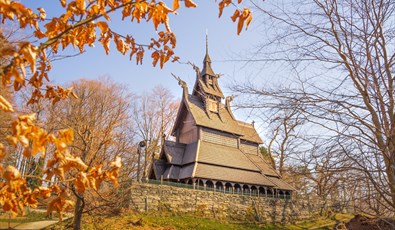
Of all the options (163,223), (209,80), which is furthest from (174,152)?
(163,223)

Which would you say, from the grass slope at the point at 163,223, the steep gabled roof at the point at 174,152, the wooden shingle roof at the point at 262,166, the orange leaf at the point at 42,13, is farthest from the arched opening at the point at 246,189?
Answer: the orange leaf at the point at 42,13

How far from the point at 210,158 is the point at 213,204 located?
3925 mm

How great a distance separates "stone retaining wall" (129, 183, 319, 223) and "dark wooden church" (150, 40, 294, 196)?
0.99 meters

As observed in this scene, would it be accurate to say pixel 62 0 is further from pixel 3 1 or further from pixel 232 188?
pixel 232 188

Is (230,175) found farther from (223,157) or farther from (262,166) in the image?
(262,166)

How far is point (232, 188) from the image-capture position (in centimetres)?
2097

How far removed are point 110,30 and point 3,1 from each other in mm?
1436

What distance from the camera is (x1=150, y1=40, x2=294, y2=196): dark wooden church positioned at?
2086cm

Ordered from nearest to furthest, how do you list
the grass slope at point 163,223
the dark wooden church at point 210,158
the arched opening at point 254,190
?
the grass slope at point 163,223
the dark wooden church at point 210,158
the arched opening at point 254,190

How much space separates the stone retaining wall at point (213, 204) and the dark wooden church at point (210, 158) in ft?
3.24

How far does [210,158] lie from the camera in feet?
70.9

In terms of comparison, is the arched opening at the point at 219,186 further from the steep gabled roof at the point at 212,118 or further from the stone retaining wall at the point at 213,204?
the steep gabled roof at the point at 212,118

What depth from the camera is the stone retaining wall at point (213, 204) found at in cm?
1633

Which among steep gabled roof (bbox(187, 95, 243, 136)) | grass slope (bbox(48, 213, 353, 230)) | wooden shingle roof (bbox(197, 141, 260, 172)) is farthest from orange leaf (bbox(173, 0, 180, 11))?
steep gabled roof (bbox(187, 95, 243, 136))
